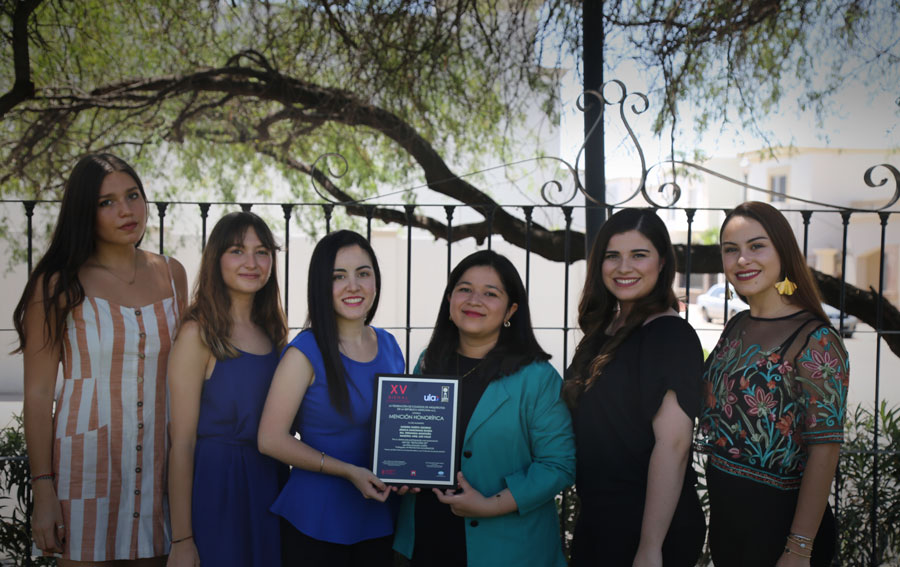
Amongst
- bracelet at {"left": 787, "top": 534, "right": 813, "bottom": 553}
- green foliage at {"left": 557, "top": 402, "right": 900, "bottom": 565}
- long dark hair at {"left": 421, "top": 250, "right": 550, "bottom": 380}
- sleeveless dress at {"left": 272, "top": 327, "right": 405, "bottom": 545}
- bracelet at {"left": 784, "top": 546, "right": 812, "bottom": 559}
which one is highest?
long dark hair at {"left": 421, "top": 250, "right": 550, "bottom": 380}

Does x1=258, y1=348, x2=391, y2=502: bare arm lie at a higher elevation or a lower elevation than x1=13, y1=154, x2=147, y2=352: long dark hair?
lower

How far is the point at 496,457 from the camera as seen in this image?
214 centimetres

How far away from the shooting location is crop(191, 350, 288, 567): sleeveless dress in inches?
86.7

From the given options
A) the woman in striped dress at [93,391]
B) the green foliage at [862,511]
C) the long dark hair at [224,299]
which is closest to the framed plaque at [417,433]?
the long dark hair at [224,299]

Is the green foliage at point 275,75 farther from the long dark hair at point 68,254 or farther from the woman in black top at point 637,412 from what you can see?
the woman in black top at point 637,412

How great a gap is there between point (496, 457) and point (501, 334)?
413mm

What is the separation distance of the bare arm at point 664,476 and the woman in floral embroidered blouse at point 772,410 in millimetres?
225

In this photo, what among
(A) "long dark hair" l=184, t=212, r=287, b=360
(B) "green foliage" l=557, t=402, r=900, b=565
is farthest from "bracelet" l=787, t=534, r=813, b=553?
(B) "green foliage" l=557, t=402, r=900, b=565

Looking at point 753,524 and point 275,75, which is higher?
point 275,75

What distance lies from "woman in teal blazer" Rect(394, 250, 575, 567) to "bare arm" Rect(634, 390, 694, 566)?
261 millimetres

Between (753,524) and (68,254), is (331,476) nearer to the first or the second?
(68,254)

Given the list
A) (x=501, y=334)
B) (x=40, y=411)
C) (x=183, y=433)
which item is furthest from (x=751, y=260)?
(x=40, y=411)

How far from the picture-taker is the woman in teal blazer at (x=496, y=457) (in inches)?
82.1

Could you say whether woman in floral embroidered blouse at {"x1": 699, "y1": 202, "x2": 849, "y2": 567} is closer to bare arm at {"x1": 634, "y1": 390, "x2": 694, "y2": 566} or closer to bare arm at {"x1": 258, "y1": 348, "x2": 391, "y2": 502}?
bare arm at {"x1": 634, "y1": 390, "x2": 694, "y2": 566}
